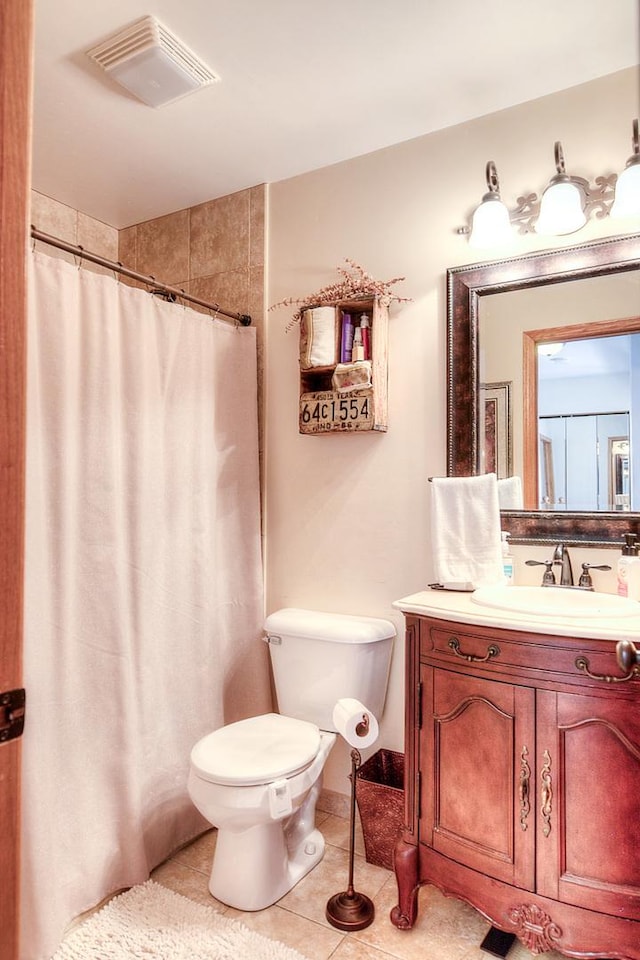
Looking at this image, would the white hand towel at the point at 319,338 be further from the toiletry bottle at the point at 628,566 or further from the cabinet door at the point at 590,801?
the cabinet door at the point at 590,801

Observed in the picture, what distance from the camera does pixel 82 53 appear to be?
5.72 ft

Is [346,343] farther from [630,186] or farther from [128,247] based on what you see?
[128,247]

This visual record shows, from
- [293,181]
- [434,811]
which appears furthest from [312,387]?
[434,811]

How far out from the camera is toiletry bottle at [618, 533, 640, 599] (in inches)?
64.0

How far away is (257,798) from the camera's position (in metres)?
1.60

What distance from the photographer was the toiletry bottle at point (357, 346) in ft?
6.85

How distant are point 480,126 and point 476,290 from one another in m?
0.56

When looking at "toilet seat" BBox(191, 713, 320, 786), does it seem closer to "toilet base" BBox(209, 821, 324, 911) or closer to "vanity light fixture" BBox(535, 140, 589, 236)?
"toilet base" BBox(209, 821, 324, 911)

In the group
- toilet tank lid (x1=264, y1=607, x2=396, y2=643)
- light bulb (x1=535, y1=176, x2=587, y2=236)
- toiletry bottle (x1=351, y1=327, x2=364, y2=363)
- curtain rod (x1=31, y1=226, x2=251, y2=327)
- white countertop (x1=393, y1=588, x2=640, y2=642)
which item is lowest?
toilet tank lid (x1=264, y1=607, x2=396, y2=643)

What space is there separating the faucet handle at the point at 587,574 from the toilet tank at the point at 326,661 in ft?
2.15

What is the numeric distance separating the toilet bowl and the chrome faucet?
0.89 meters

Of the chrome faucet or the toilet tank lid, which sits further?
the toilet tank lid

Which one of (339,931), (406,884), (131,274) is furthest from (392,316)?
(339,931)

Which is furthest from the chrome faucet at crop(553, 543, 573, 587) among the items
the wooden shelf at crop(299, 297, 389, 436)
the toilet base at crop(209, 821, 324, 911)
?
the toilet base at crop(209, 821, 324, 911)
